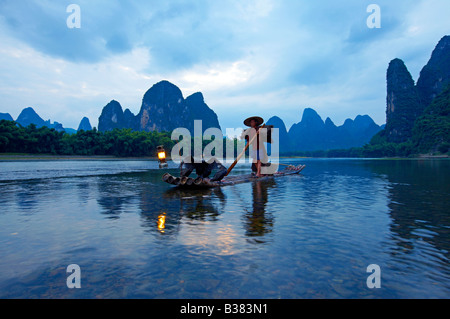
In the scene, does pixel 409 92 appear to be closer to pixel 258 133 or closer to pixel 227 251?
pixel 258 133

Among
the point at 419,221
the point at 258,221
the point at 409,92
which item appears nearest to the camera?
the point at 419,221

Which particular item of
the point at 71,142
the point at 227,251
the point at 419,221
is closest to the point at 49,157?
the point at 71,142

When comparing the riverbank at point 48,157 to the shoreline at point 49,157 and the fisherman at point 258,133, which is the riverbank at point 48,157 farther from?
the fisherman at point 258,133

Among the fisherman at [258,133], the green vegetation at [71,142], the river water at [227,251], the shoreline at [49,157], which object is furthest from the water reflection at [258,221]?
the green vegetation at [71,142]

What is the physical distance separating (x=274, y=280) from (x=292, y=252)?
4.15 ft

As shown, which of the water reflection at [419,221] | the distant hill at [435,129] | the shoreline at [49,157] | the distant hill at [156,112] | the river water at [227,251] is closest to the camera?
the river water at [227,251]

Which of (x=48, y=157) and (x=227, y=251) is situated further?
→ (x=48, y=157)

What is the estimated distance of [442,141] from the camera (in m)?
80.7

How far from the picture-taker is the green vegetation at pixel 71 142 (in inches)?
2355

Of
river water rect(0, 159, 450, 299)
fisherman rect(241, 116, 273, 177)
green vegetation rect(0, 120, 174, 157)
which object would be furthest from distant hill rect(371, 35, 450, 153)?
river water rect(0, 159, 450, 299)

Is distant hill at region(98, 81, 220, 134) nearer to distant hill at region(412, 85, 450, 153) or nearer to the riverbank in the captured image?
the riverbank

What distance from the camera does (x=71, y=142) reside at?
237 feet
